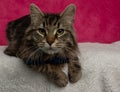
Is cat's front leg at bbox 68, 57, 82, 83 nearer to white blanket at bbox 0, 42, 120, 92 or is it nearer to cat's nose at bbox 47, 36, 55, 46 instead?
white blanket at bbox 0, 42, 120, 92

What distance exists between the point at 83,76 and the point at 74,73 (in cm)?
6

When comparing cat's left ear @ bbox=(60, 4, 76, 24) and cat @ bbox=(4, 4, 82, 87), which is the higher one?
cat's left ear @ bbox=(60, 4, 76, 24)

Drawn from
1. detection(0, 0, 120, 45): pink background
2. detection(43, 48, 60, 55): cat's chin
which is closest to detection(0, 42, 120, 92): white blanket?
detection(43, 48, 60, 55): cat's chin

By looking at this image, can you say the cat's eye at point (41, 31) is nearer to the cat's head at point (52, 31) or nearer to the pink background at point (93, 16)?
the cat's head at point (52, 31)

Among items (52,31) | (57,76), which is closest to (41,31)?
(52,31)

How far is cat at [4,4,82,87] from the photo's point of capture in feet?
4.67

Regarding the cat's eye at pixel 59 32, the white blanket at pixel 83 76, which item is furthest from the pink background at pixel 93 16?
the cat's eye at pixel 59 32

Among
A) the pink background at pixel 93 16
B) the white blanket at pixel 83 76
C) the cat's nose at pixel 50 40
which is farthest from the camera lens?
the pink background at pixel 93 16

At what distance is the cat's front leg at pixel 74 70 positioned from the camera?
4.92 feet

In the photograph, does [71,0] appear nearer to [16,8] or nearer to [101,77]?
[16,8]

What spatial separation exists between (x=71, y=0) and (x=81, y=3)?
7 centimetres

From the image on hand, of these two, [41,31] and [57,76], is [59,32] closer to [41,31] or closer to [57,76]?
[41,31]

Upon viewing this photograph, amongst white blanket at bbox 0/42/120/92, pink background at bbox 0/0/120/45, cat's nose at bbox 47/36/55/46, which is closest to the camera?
cat's nose at bbox 47/36/55/46

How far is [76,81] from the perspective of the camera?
151 cm
